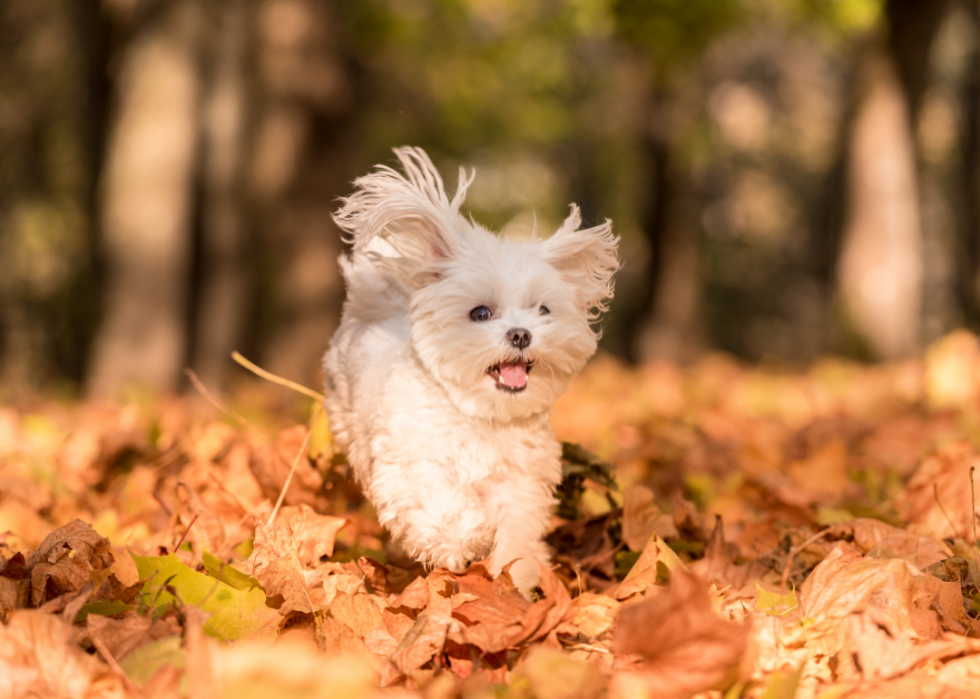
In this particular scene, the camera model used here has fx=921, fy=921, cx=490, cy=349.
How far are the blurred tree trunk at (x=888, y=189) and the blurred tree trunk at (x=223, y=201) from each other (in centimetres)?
745

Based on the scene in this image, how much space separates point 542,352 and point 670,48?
10.2 m

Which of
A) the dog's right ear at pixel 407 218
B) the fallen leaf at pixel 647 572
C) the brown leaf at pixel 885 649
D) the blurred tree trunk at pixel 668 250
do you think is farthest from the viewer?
the blurred tree trunk at pixel 668 250

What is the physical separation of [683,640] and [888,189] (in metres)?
10.4

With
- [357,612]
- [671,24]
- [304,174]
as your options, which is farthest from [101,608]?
[671,24]

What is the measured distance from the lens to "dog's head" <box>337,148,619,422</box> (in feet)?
9.36

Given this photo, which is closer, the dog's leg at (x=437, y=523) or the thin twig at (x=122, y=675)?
the thin twig at (x=122, y=675)

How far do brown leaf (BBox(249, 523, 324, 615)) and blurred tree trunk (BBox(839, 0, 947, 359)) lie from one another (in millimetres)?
9864

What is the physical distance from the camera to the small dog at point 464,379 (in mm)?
2816

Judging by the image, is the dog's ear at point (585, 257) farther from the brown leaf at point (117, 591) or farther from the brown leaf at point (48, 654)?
the brown leaf at point (48, 654)

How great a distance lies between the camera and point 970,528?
305 cm

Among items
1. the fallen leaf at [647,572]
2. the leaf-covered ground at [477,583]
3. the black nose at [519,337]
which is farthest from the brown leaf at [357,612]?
the black nose at [519,337]

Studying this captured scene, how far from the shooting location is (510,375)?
287cm

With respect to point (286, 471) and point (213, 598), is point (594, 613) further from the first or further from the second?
point (286, 471)

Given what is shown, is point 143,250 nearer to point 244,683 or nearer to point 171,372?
point 171,372
